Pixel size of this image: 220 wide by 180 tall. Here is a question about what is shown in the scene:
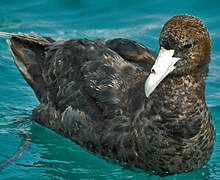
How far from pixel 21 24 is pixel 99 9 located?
1482 mm

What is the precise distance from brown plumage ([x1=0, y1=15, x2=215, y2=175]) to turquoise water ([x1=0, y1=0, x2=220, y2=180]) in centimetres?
24

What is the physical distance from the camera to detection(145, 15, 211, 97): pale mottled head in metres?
3.93

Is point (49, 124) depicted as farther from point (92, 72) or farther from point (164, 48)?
point (164, 48)

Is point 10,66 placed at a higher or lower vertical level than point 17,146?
higher

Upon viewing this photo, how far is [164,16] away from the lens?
8.77 m

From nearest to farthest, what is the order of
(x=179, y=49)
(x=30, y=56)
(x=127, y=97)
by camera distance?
(x=179, y=49) → (x=127, y=97) → (x=30, y=56)

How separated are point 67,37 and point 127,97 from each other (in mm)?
3799

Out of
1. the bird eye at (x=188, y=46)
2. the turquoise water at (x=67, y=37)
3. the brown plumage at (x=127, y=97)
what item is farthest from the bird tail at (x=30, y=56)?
the bird eye at (x=188, y=46)

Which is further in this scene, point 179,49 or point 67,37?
point 67,37

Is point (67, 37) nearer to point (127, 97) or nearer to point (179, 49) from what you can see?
point (127, 97)

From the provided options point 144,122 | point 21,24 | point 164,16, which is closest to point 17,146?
point 144,122

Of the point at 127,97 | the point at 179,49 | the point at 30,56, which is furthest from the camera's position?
the point at 30,56

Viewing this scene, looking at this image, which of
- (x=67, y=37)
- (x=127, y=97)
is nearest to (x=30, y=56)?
(x=127, y=97)

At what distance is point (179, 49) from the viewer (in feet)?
13.0
